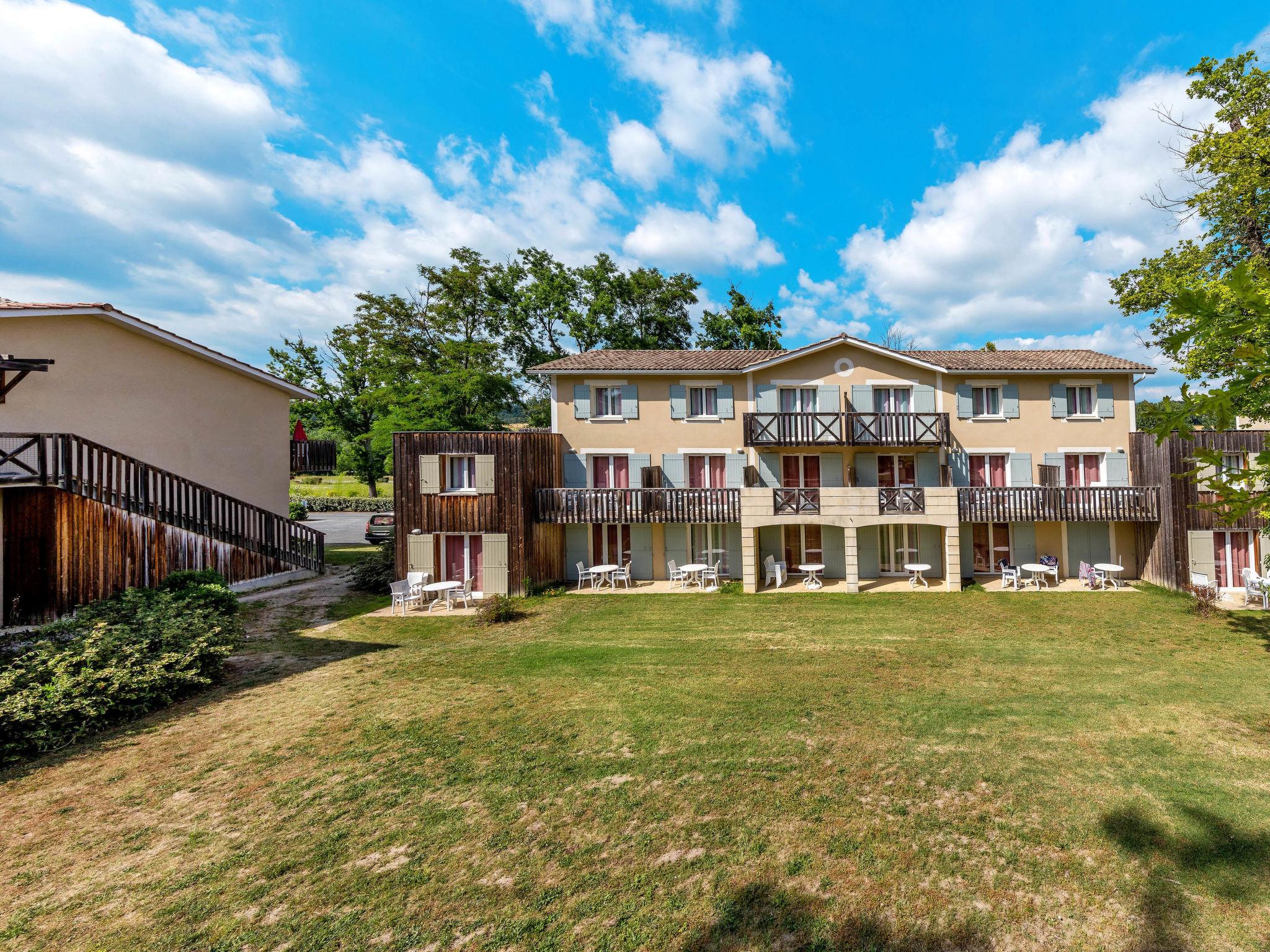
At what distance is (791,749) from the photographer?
6559 millimetres

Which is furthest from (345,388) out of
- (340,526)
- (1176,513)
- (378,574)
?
(1176,513)

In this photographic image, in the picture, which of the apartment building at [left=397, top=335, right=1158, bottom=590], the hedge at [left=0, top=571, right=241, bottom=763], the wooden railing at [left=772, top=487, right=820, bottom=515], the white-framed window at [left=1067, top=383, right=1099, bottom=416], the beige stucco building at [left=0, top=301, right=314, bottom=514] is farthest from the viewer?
the white-framed window at [left=1067, top=383, right=1099, bottom=416]

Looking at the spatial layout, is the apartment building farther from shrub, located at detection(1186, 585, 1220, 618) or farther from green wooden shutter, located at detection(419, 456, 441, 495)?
green wooden shutter, located at detection(419, 456, 441, 495)

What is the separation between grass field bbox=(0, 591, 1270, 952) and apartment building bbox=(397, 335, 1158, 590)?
9.32 m

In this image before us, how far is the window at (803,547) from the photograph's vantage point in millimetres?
19359

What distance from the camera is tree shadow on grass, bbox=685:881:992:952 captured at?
12.4 feet

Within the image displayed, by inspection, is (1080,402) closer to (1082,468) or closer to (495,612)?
(1082,468)

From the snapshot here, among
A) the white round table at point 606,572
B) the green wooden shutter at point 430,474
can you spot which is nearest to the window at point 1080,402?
the white round table at point 606,572

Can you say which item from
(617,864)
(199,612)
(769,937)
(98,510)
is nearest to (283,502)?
(98,510)

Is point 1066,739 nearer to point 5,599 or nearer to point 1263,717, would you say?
point 1263,717

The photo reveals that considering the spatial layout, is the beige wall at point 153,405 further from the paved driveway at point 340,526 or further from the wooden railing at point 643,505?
the wooden railing at point 643,505

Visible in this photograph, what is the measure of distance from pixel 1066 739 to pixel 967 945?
4385 mm

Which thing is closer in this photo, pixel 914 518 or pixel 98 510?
pixel 98 510

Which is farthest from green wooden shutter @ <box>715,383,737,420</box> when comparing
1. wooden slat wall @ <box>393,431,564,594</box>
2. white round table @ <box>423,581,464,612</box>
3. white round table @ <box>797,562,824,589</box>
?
white round table @ <box>423,581,464,612</box>
